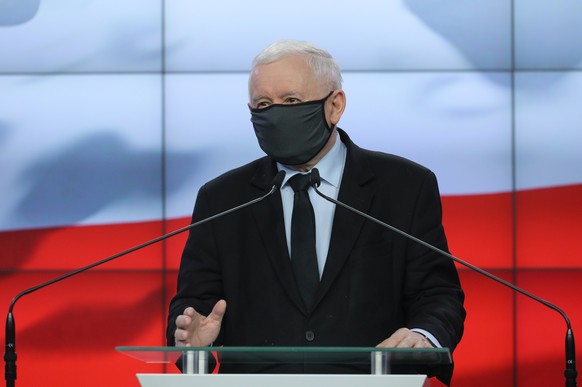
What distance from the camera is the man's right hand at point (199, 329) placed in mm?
2178

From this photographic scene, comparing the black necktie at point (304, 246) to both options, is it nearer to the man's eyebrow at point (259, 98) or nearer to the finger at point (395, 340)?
the man's eyebrow at point (259, 98)

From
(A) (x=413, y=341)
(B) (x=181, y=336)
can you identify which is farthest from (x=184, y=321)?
(A) (x=413, y=341)

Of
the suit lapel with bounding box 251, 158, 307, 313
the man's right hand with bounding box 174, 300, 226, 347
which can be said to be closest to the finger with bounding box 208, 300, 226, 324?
the man's right hand with bounding box 174, 300, 226, 347

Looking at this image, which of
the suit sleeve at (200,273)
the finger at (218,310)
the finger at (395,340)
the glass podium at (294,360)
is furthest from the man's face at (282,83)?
the glass podium at (294,360)

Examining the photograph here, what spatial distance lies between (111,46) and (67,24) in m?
0.20

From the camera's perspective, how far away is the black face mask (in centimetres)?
254

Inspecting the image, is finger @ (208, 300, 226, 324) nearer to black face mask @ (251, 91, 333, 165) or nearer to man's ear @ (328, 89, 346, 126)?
black face mask @ (251, 91, 333, 165)

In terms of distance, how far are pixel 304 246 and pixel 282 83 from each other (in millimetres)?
372

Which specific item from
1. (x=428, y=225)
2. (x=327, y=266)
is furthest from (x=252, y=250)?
(x=428, y=225)

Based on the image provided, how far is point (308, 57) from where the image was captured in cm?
260

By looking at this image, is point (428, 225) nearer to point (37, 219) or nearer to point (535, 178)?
point (535, 178)

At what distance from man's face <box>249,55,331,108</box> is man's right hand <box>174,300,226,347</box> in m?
0.55

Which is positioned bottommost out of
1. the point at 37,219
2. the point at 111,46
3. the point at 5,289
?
the point at 5,289

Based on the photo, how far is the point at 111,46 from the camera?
172 inches
